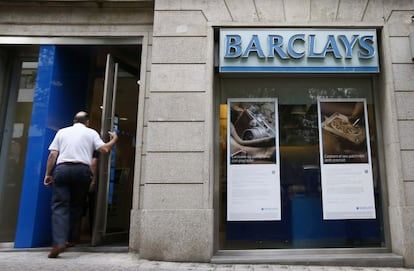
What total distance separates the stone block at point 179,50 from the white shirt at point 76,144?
1.58 metres

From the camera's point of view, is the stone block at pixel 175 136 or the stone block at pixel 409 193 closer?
the stone block at pixel 409 193

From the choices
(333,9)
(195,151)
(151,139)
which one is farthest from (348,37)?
(151,139)

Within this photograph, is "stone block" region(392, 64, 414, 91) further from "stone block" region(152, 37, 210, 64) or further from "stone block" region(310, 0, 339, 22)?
"stone block" region(152, 37, 210, 64)

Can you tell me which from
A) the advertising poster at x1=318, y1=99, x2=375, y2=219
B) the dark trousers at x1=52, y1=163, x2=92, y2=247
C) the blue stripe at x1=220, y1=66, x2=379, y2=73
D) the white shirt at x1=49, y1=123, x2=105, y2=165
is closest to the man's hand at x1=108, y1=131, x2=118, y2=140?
the white shirt at x1=49, y1=123, x2=105, y2=165

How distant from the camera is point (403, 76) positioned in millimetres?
5629

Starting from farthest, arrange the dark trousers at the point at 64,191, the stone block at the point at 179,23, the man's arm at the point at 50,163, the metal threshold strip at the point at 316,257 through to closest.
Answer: the stone block at the point at 179,23 < the man's arm at the point at 50,163 < the metal threshold strip at the point at 316,257 < the dark trousers at the point at 64,191

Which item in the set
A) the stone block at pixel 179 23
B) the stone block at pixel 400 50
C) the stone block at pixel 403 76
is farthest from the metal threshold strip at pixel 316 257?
the stone block at pixel 179 23

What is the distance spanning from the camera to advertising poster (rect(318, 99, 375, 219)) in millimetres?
5652

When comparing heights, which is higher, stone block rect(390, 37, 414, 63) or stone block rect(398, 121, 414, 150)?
stone block rect(390, 37, 414, 63)

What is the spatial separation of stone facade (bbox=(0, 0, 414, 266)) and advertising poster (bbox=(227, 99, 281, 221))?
0.46 metres

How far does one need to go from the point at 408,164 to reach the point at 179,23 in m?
4.27

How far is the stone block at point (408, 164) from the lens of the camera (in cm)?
532

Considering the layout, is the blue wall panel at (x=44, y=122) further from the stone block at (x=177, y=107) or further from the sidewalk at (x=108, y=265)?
the stone block at (x=177, y=107)

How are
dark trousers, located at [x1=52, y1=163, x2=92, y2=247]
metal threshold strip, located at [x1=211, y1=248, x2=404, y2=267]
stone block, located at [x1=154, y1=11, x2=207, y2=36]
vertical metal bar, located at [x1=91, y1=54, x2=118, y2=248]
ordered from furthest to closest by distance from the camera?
vertical metal bar, located at [x1=91, y1=54, x2=118, y2=248]
stone block, located at [x1=154, y1=11, x2=207, y2=36]
metal threshold strip, located at [x1=211, y1=248, x2=404, y2=267]
dark trousers, located at [x1=52, y1=163, x2=92, y2=247]
